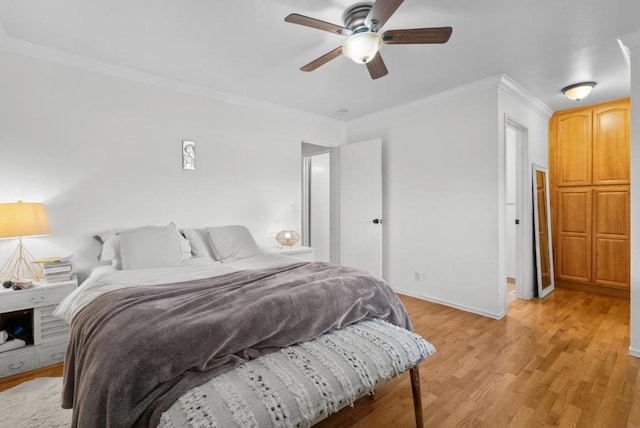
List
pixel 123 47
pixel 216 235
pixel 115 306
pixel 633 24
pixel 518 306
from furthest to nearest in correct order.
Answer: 1. pixel 518 306
2. pixel 216 235
3. pixel 123 47
4. pixel 633 24
5. pixel 115 306

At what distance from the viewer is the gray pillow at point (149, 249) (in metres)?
2.46

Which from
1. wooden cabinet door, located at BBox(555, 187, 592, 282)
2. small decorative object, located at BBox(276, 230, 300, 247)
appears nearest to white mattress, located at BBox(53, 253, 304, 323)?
small decorative object, located at BBox(276, 230, 300, 247)

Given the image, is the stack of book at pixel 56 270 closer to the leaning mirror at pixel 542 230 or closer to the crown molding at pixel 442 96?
the crown molding at pixel 442 96

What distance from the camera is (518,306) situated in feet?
12.0

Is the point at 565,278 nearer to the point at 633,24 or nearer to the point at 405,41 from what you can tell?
the point at 633,24

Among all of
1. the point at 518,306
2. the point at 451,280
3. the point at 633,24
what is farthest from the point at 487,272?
the point at 633,24

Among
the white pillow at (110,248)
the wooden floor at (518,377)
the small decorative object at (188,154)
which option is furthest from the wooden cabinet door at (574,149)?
the white pillow at (110,248)

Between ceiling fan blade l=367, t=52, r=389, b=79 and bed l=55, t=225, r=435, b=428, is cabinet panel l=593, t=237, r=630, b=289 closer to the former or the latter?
bed l=55, t=225, r=435, b=428

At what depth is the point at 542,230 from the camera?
4098 mm

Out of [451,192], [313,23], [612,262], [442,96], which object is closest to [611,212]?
[612,262]

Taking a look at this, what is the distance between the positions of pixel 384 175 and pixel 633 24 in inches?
104

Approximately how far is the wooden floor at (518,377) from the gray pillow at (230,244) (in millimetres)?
1453

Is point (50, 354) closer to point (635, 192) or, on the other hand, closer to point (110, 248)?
point (110, 248)

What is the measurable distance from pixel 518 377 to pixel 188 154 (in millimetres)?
3470
